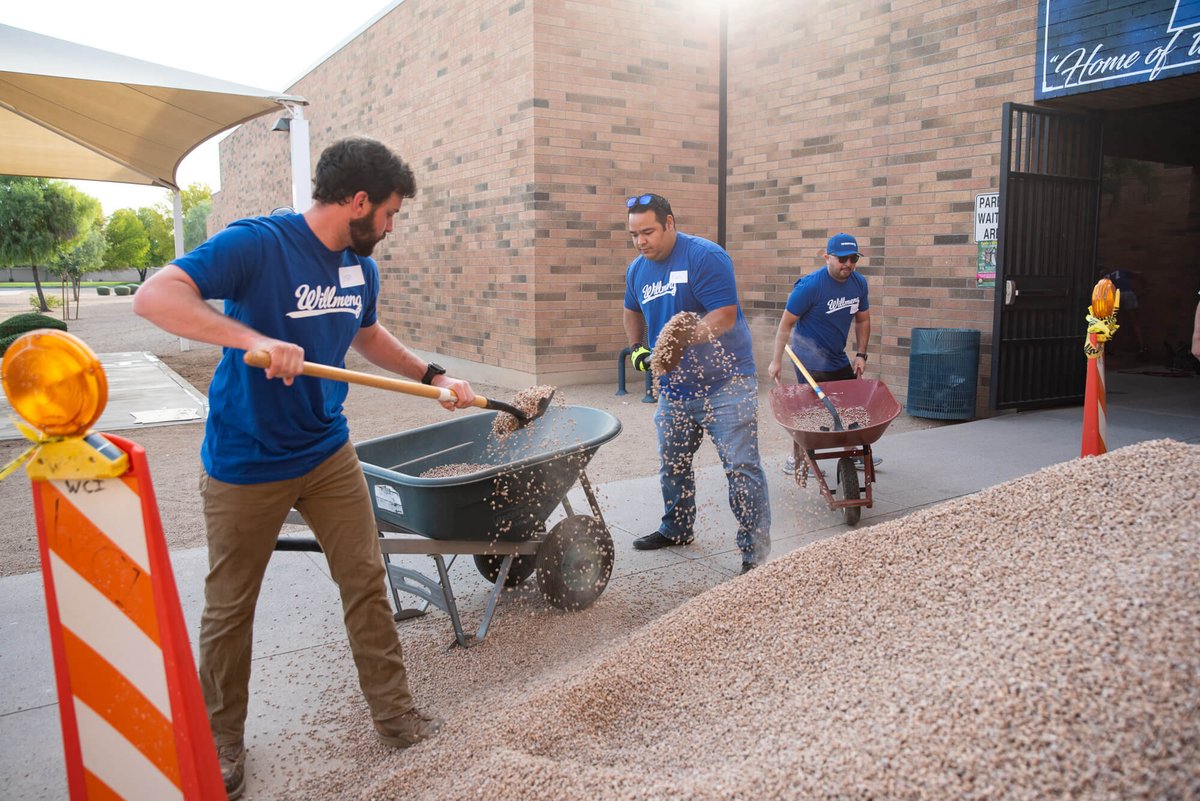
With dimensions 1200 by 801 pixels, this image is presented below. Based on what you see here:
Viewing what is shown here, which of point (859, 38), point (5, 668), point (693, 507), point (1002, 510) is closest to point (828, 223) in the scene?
point (859, 38)

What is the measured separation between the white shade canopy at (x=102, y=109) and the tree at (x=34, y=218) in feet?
61.7

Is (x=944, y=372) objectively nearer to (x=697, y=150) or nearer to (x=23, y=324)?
(x=697, y=150)

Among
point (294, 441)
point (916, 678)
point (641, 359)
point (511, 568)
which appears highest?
point (641, 359)

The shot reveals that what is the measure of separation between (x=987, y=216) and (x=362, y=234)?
6.91m

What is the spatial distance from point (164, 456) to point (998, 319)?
7.58m

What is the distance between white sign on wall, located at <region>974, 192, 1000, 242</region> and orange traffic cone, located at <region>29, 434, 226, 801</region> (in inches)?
306

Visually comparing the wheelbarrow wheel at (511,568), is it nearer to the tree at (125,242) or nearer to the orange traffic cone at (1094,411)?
the orange traffic cone at (1094,411)

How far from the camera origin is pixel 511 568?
12.9 ft

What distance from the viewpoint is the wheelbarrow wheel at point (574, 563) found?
3652 mm

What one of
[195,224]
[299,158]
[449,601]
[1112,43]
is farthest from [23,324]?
[195,224]

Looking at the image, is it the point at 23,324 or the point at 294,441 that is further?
the point at 23,324

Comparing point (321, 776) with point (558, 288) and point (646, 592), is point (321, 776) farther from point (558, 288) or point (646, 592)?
point (558, 288)

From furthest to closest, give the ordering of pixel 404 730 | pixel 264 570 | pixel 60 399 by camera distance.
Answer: pixel 404 730 → pixel 264 570 → pixel 60 399

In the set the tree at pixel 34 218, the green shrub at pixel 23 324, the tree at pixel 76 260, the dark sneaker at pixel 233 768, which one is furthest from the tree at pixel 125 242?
the dark sneaker at pixel 233 768
